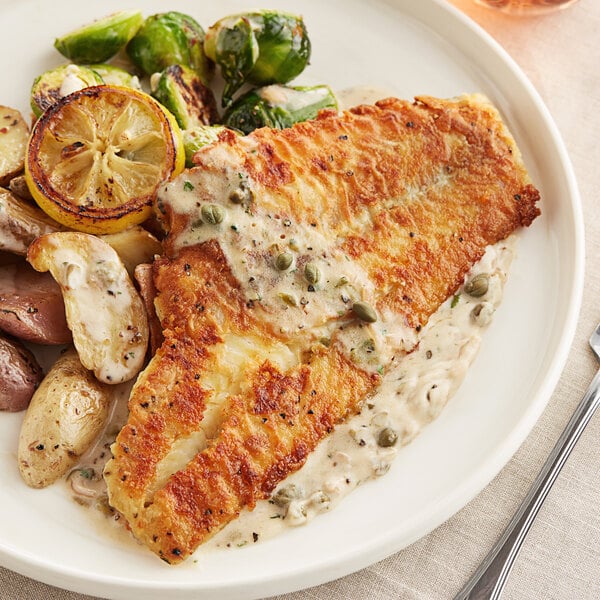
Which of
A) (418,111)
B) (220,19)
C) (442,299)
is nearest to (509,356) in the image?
(442,299)

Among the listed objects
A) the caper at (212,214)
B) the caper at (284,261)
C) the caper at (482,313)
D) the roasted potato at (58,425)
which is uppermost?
the caper at (212,214)

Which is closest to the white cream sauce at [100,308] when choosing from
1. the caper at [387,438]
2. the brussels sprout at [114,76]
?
the caper at [387,438]

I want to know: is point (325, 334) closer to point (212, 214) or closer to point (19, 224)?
point (212, 214)

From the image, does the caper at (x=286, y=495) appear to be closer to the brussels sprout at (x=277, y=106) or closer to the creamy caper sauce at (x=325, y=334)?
the creamy caper sauce at (x=325, y=334)

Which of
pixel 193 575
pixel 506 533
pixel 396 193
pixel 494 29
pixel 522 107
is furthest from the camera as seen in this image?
pixel 494 29

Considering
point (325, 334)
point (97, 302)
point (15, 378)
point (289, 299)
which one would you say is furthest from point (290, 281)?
point (15, 378)

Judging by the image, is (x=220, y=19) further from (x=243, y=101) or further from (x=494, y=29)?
(x=494, y=29)
